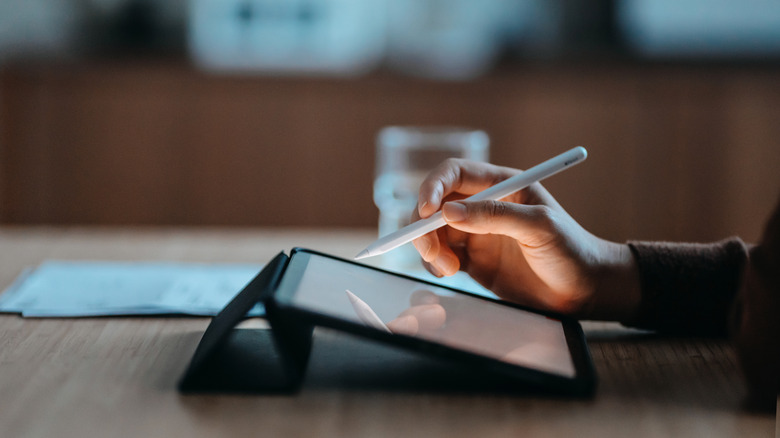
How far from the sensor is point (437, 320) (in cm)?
58

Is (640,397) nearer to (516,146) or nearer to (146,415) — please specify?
(146,415)

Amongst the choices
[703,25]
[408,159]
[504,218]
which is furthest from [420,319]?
[703,25]

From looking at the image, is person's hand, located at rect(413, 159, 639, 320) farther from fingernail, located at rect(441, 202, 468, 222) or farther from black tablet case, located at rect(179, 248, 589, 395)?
black tablet case, located at rect(179, 248, 589, 395)

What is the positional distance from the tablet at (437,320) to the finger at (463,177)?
10 centimetres

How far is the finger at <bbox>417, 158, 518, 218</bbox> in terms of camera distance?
2.36 ft

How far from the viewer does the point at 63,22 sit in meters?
2.48

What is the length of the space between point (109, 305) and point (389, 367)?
1.10ft

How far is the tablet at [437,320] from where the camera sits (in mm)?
506

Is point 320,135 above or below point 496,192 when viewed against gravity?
below

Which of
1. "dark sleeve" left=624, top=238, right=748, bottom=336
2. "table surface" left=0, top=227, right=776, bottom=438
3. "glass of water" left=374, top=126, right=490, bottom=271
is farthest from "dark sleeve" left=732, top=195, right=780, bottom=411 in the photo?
"glass of water" left=374, top=126, right=490, bottom=271

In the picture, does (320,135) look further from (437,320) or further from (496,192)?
(437,320)

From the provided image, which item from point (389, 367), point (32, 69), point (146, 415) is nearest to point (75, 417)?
point (146, 415)

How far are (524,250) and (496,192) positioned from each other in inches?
2.4

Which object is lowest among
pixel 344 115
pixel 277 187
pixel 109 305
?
pixel 277 187
